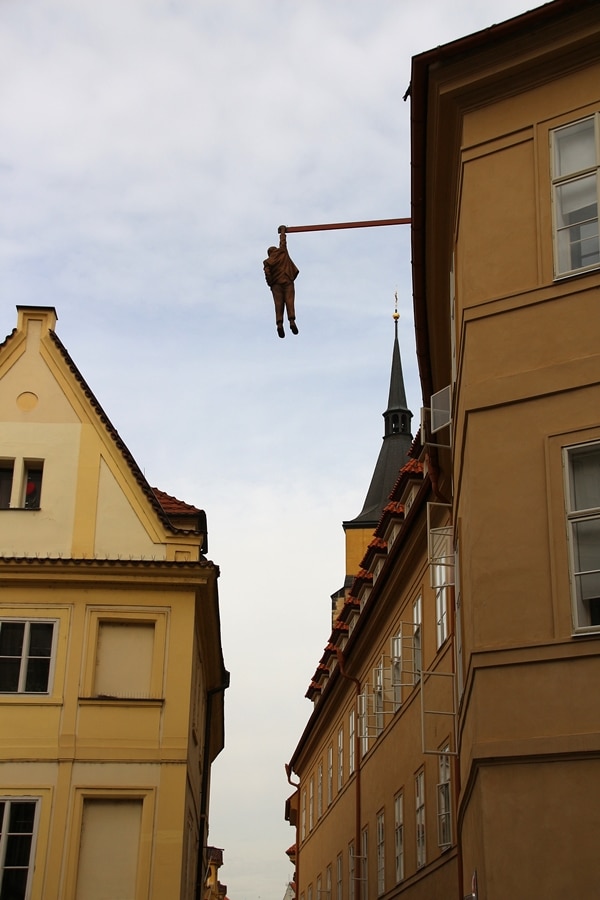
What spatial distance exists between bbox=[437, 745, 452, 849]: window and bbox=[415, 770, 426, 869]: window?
1.84 metres

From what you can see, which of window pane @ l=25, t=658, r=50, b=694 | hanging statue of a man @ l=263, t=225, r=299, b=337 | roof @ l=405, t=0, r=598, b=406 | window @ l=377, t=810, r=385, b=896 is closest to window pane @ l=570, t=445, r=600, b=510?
hanging statue of a man @ l=263, t=225, r=299, b=337

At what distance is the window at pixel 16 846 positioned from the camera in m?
20.9

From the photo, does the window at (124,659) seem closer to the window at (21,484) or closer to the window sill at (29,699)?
the window sill at (29,699)

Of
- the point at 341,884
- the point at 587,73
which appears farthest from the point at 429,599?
the point at 341,884

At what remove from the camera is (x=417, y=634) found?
2511cm

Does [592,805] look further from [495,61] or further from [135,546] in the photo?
[135,546]

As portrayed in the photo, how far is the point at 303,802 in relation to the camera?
2002 inches

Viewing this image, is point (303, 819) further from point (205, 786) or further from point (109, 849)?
point (109, 849)

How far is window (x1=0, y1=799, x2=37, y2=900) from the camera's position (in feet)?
68.7

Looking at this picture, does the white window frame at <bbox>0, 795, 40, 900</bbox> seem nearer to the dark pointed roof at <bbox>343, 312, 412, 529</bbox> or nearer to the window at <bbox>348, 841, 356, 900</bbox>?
the window at <bbox>348, 841, 356, 900</bbox>

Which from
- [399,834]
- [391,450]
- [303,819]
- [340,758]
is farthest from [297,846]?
[391,450]

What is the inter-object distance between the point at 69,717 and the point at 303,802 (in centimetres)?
3037

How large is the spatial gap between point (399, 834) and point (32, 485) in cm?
1048

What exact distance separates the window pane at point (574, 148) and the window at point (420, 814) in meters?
14.0
